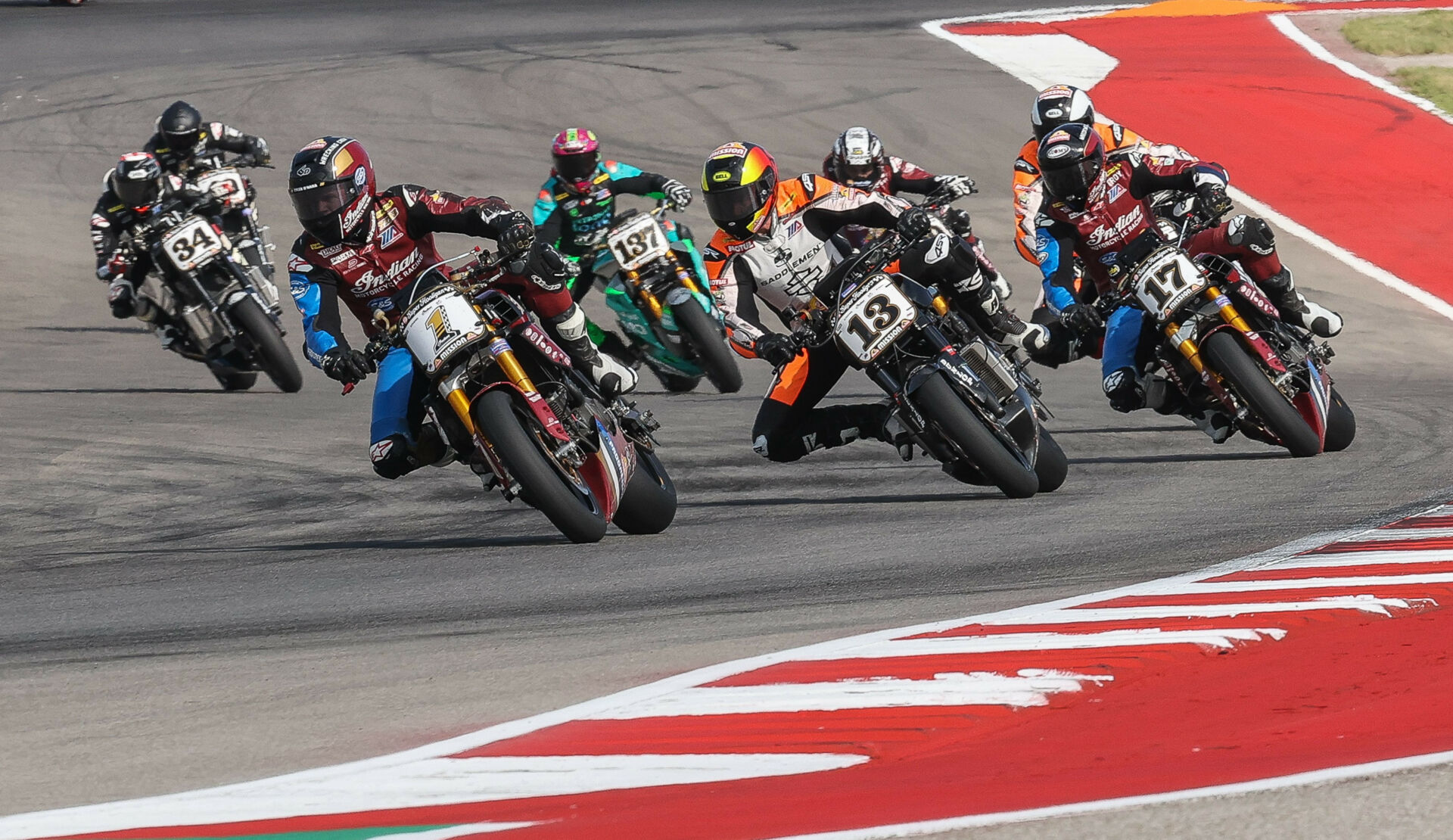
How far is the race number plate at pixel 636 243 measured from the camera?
12539mm

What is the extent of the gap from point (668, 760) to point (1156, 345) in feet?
19.7

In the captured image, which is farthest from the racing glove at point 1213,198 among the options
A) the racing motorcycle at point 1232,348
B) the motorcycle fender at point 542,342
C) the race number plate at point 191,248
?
the race number plate at point 191,248

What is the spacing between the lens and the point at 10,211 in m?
20.4

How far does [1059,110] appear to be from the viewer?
1080cm

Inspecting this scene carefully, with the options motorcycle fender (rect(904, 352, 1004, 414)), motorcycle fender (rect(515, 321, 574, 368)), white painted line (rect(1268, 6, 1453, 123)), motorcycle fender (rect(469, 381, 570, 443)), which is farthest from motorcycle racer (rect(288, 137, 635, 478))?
white painted line (rect(1268, 6, 1453, 123))

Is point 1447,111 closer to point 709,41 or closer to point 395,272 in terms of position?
point 709,41

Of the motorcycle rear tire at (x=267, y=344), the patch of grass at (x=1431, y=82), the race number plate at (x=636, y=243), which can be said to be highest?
the race number plate at (x=636, y=243)

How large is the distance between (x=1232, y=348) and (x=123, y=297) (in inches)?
340

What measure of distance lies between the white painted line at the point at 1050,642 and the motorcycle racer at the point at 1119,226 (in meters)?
4.29

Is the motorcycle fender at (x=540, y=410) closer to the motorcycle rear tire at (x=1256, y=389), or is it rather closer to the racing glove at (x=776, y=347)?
the racing glove at (x=776, y=347)

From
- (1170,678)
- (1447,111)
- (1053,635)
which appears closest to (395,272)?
(1053,635)

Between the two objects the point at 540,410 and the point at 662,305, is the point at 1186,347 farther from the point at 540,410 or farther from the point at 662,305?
the point at 662,305

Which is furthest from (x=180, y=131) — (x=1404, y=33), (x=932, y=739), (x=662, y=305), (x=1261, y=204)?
(x=1404, y=33)

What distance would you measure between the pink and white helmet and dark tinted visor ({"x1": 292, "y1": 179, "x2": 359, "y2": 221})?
5.58 m
